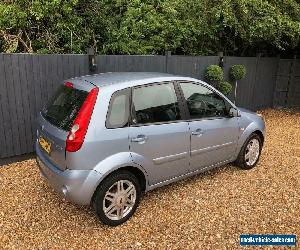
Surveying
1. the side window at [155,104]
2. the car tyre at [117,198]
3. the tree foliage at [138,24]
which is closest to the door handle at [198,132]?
the side window at [155,104]

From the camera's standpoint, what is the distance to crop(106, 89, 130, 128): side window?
12.1 ft

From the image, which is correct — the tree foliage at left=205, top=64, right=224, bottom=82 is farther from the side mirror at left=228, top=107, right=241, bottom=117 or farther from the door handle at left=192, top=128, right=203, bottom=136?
the door handle at left=192, top=128, right=203, bottom=136

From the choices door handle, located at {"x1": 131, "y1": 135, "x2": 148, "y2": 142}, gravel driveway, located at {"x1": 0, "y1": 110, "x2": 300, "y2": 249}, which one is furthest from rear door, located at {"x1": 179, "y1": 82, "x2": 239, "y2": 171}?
door handle, located at {"x1": 131, "y1": 135, "x2": 148, "y2": 142}

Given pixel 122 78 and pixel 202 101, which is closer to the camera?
pixel 122 78

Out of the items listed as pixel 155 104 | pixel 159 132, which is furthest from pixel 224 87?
pixel 159 132

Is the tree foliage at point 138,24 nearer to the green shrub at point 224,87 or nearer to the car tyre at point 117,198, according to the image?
the green shrub at point 224,87

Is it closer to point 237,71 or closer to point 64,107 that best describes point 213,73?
point 237,71

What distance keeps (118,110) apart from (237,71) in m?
6.74

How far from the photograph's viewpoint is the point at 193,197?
15.4ft

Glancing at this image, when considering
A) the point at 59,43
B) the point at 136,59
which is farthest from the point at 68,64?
the point at 59,43

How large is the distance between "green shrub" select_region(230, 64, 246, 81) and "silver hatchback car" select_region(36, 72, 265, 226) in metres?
5.04

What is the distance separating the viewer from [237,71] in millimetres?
9562

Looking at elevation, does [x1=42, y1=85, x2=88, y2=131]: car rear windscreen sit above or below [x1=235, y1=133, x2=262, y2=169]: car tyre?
above

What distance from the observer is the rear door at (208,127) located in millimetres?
4551
